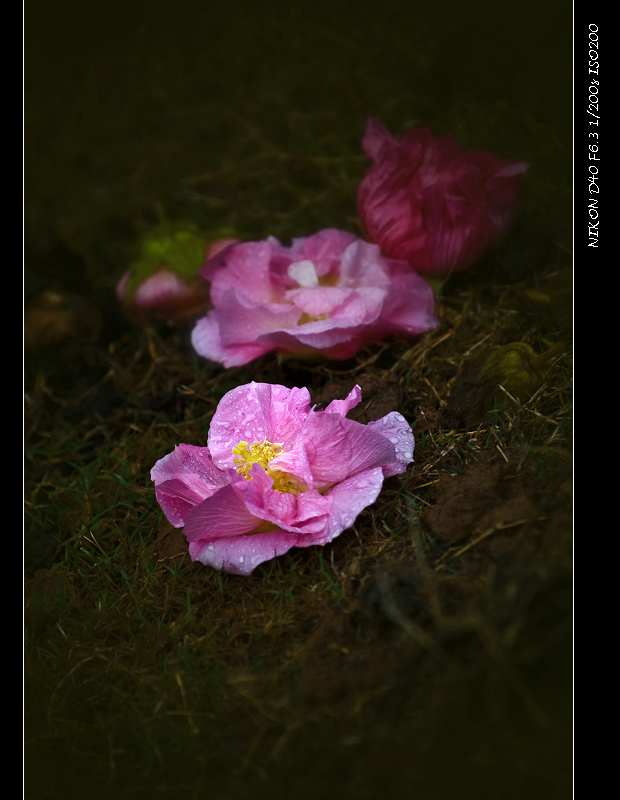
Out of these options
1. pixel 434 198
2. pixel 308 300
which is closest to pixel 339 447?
pixel 308 300

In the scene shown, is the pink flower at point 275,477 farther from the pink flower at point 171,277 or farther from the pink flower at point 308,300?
the pink flower at point 171,277

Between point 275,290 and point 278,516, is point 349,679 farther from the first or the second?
point 275,290

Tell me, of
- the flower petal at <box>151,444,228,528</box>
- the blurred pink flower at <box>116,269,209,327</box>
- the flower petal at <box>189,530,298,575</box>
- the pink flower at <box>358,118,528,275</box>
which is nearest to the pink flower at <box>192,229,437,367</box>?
the pink flower at <box>358,118,528,275</box>

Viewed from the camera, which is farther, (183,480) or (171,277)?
(171,277)

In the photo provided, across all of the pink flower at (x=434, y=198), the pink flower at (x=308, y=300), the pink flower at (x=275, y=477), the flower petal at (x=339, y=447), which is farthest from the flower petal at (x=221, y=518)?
the pink flower at (x=434, y=198)

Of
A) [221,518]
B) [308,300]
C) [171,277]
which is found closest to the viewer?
[221,518]

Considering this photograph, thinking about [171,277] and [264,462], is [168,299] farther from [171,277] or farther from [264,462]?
[264,462]
